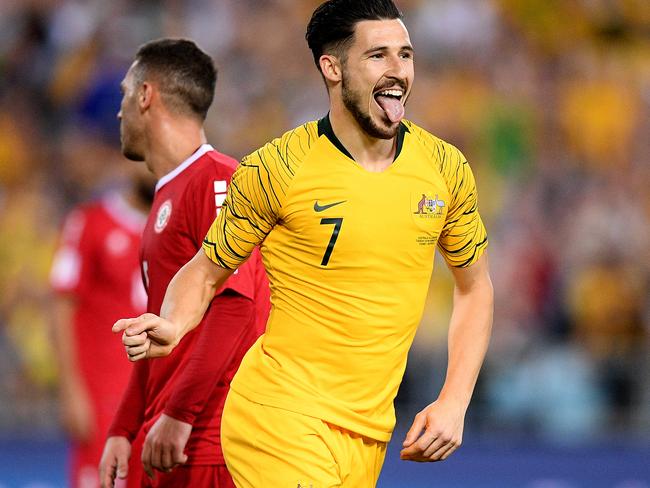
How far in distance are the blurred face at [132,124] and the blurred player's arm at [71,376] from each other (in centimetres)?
141

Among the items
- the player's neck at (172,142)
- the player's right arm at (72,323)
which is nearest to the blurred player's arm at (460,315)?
the player's neck at (172,142)

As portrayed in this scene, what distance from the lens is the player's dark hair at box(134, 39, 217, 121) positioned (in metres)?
4.65

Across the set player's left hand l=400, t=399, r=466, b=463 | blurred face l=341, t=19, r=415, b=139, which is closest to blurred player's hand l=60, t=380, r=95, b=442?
player's left hand l=400, t=399, r=466, b=463

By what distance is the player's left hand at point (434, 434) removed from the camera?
12.0 feet

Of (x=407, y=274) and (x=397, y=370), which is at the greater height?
(x=407, y=274)

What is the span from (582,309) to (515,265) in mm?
611

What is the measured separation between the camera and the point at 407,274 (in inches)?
149

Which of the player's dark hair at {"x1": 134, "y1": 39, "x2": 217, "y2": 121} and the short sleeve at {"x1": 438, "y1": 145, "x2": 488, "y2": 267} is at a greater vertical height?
the player's dark hair at {"x1": 134, "y1": 39, "x2": 217, "y2": 121}

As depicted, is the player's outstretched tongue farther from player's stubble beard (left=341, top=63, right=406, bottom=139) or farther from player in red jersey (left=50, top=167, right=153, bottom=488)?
player in red jersey (left=50, top=167, right=153, bottom=488)

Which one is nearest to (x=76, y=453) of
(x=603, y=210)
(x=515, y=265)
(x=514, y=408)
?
(x=514, y=408)

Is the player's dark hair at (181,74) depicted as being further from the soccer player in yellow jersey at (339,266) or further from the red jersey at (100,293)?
the red jersey at (100,293)

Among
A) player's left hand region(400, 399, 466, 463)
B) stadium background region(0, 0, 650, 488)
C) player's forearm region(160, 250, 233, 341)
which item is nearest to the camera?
player's left hand region(400, 399, 466, 463)

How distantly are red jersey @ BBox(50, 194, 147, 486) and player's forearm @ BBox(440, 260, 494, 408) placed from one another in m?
2.20

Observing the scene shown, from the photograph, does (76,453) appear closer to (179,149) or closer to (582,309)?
(179,149)
